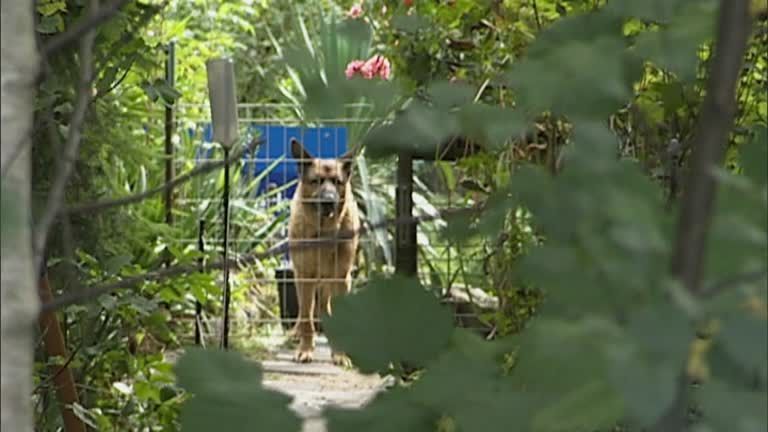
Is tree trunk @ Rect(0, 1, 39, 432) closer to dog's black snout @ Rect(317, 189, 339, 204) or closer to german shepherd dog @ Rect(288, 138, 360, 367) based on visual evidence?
german shepherd dog @ Rect(288, 138, 360, 367)

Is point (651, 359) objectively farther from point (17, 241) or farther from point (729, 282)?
point (17, 241)

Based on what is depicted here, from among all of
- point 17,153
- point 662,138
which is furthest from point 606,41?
point 662,138

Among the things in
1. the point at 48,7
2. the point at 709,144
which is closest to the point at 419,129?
the point at 709,144

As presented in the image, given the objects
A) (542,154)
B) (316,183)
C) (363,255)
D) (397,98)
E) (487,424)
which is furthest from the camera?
(363,255)

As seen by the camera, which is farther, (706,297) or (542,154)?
(542,154)

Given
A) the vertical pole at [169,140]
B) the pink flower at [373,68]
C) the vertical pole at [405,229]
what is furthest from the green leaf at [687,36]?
the vertical pole at [169,140]

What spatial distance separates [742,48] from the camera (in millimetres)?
619

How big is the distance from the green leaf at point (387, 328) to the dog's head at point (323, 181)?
5657mm

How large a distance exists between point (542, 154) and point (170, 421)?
93 centimetres

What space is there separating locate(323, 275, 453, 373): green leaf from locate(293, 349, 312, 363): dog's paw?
5598 mm

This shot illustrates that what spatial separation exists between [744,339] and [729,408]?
0.03m

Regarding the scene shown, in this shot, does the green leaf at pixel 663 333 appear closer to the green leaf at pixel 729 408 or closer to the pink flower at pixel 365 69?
the green leaf at pixel 729 408

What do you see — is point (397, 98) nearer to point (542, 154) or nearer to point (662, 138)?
point (662, 138)

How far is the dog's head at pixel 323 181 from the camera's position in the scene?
662cm
